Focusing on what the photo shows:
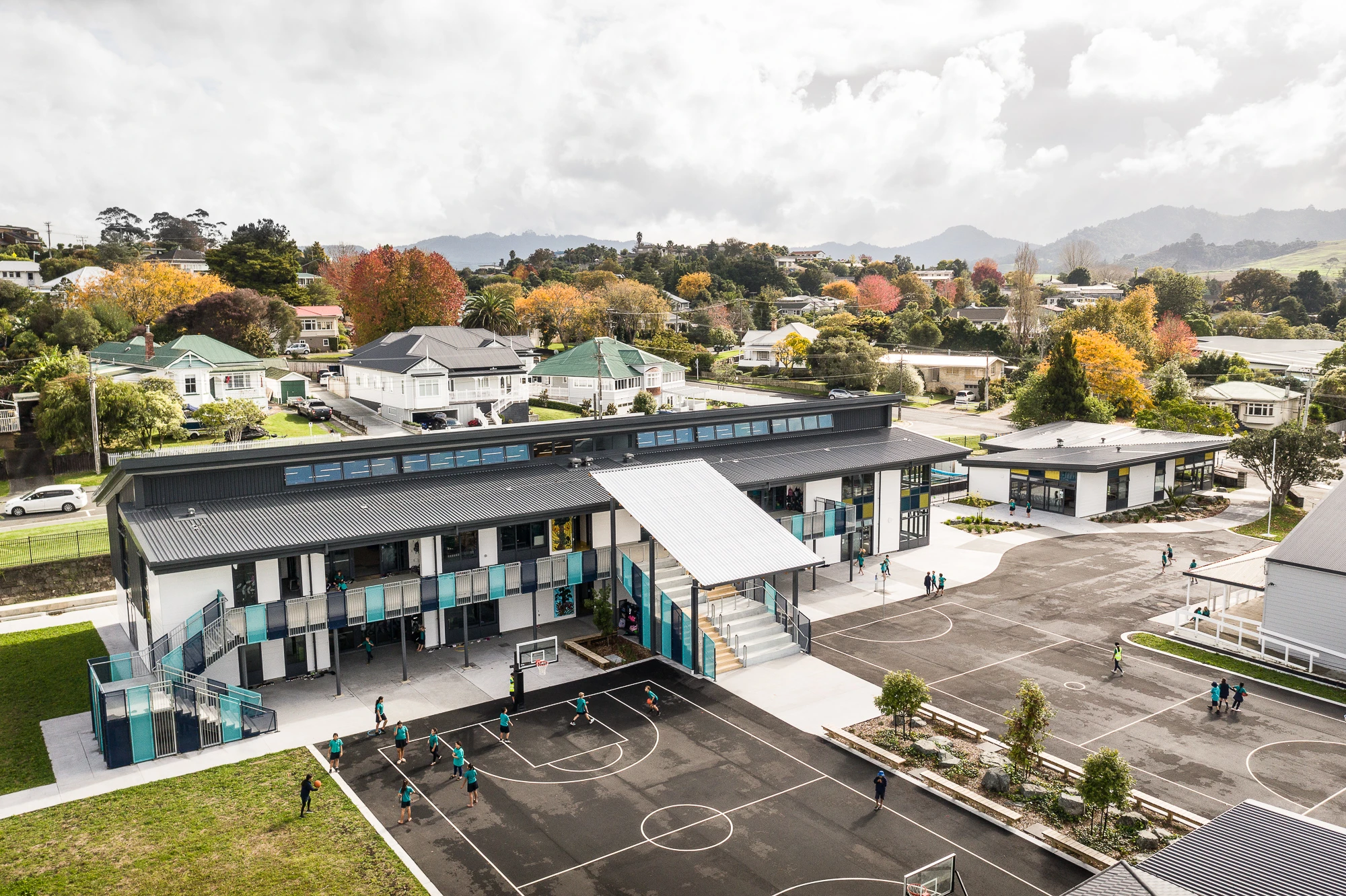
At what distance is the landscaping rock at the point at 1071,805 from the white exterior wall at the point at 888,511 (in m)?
23.1

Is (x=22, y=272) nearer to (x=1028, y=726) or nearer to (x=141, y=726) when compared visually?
(x=141, y=726)

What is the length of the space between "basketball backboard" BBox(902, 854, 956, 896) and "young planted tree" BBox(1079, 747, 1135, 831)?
4309 millimetres

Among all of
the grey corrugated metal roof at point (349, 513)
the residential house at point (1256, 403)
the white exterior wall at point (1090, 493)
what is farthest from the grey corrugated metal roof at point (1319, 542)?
the residential house at point (1256, 403)

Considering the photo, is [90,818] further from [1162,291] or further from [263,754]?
[1162,291]

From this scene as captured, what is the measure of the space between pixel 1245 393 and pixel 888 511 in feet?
189

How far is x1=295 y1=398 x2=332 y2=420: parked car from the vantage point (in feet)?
235

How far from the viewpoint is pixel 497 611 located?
3497 cm

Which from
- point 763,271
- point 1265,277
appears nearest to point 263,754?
point 763,271

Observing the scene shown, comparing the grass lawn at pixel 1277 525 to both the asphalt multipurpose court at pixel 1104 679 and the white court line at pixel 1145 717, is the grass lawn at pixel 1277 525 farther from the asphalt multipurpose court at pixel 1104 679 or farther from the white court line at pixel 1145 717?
the white court line at pixel 1145 717

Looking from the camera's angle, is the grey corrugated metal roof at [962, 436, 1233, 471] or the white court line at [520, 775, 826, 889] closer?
the white court line at [520, 775, 826, 889]

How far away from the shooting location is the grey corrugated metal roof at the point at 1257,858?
15.6 m

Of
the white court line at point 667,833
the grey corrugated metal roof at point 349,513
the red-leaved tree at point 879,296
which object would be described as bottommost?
the white court line at point 667,833

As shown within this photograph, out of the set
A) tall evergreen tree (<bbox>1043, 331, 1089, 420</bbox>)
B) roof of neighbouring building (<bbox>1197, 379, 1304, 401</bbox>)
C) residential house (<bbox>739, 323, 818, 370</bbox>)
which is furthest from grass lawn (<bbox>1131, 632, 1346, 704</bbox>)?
residential house (<bbox>739, 323, 818, 370</bbox>)

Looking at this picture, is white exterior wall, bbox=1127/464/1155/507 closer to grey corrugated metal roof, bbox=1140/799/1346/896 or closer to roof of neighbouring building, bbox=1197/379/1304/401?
roof of neighbouring building, bbox=1197/379/1304/401
